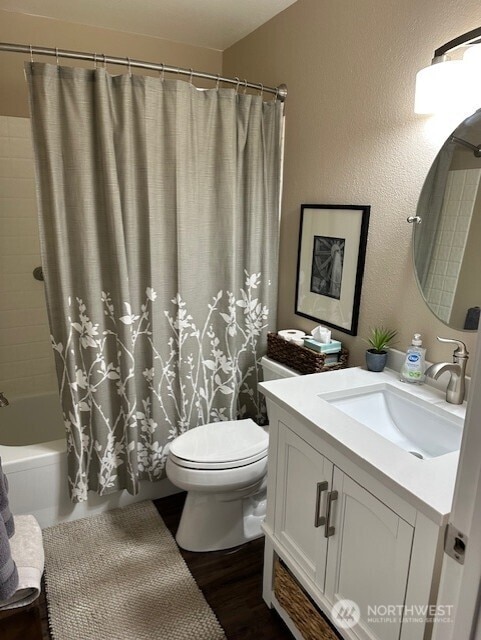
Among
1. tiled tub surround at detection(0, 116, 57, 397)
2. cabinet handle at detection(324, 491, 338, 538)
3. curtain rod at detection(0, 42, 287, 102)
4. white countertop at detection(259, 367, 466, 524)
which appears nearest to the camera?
white countertop at detection(259, 367, 466, 524)

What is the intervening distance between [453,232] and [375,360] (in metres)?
0.53

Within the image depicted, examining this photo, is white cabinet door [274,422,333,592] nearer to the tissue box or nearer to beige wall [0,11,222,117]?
the tissue box

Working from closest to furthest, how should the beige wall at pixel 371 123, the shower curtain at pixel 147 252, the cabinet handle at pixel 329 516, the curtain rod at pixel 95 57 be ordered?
the cabinet handle at pixel 329 516 < the beige wall at pixel 371 123 < the curtain rod at pixel 95 57 < the shower curtain at pixel 147 252

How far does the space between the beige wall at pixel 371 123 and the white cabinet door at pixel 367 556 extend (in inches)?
26.0

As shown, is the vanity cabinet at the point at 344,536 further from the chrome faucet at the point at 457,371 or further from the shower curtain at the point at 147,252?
the shower curtain at the point at 147,252

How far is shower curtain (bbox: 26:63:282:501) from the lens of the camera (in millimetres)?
1778

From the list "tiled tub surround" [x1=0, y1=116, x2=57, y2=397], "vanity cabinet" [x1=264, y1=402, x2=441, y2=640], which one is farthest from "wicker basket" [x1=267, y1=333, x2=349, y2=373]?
"tiled tub surround" [x1=0, y1=116, x2=57, y2=397]

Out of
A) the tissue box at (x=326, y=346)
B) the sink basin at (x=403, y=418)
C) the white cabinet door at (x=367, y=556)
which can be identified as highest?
the tissue box at (x=326, y=346)

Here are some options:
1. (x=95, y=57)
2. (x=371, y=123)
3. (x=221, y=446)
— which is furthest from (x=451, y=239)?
(x=95, y=57)

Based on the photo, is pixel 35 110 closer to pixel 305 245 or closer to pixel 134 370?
pixel 134 370

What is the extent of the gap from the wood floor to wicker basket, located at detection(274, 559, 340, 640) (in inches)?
4.6

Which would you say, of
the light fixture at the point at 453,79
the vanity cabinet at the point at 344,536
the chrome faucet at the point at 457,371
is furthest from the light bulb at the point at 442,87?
the vanity cabinet at the point at 344,536

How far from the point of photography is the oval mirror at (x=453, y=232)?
139cm

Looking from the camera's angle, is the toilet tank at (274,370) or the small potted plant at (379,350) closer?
the small potted plant at (379,350)
